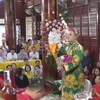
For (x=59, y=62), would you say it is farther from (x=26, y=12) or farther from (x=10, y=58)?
(x=26, y=12)

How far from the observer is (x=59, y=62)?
3209 mm

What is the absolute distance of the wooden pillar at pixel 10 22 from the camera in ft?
28.7

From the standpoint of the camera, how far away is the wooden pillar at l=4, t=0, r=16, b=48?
28.7ft

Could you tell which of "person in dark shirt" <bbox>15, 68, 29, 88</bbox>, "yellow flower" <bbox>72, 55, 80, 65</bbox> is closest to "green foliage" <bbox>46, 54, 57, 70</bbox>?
"person in dark shirt" <bbox>15, 68, 29, 88</bbox>

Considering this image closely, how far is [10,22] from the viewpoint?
28.7ft

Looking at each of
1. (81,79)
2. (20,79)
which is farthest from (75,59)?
(20,79)

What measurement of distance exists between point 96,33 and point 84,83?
411cm

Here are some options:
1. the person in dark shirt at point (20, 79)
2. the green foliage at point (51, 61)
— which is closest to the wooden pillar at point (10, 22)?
the person in dark shirt at point (20, 79)

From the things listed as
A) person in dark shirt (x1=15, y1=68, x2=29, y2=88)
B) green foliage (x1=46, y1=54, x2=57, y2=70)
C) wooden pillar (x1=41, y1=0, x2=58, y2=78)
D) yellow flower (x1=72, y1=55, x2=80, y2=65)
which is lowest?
person in dark shirt (x1=15, y1=68, x2=29, y2=88)

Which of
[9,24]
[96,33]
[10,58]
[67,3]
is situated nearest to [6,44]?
[9,24]

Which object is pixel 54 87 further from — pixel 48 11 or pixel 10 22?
pixel 10 22

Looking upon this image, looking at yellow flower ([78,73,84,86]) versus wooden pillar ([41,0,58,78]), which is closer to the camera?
yellow flower ([78,73,84,86])

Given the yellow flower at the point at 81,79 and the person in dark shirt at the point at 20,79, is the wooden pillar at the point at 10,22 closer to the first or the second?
the person in dark shirt at the point at 20,79

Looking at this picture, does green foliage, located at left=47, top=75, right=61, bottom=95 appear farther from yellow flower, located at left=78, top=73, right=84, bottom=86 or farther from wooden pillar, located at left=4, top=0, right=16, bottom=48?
wooden pillar, located at left=4, top=0, right=16, bottom=48
